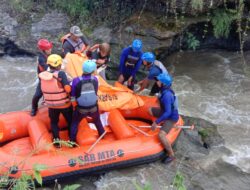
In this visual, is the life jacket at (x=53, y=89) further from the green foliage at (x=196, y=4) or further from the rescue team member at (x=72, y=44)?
the green foliage at (x=196, y=4)

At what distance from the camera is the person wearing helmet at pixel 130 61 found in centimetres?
705

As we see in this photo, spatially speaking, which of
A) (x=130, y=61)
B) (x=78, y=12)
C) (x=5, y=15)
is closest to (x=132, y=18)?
(x=78, y=12)

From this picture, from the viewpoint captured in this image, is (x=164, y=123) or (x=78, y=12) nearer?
(x=164, y=123)

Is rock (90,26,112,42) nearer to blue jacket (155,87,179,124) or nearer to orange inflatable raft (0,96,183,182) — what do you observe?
orange inflatable raft (0,96,183,182)

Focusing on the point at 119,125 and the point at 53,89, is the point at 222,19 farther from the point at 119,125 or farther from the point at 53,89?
the point at 53,89

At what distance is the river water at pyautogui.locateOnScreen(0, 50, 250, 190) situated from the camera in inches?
247

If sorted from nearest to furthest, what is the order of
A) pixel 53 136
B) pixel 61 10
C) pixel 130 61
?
1. pixel 53 136
2. pixel 130 61
3. pixel 61 10

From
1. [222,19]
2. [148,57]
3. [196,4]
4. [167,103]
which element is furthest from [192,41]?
[167,103]

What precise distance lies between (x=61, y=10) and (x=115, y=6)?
1.71 metres

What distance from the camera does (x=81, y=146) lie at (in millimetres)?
6191

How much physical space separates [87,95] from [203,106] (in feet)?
12.2

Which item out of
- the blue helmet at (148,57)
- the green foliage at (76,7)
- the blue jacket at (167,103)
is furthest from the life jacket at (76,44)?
the green foliage at (76,7)

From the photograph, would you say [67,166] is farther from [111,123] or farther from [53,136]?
[111,123]

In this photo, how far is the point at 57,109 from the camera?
598 centimetres
